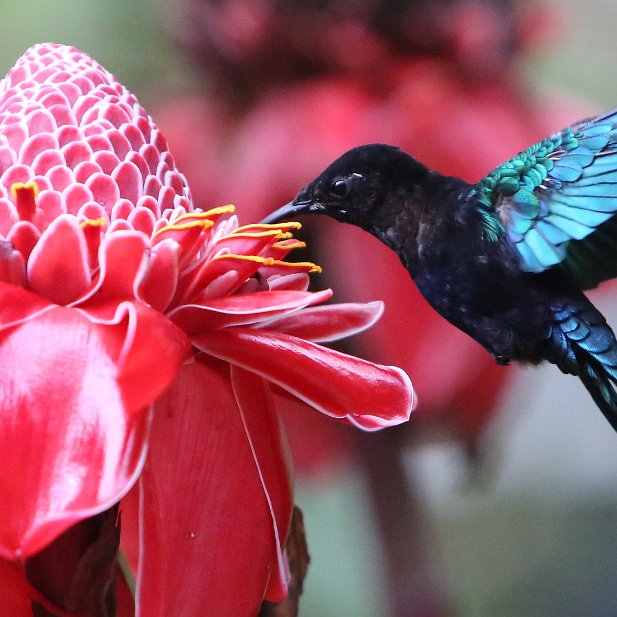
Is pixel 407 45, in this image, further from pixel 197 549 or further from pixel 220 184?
pixel 197 549

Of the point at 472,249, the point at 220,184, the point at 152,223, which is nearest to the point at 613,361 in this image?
the point at 472,249

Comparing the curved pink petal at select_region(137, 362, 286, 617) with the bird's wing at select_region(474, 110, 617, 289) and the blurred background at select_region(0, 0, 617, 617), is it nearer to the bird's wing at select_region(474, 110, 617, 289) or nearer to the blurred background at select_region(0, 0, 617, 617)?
the bird's wing at select_region(474, 110, 617, 289)

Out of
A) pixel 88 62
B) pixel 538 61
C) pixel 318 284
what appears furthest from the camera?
pixel 538 61

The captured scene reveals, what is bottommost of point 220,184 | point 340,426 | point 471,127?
point 340,426

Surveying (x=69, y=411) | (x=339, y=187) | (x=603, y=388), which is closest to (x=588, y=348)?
(x=603, y=388)

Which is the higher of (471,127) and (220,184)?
(471,127)

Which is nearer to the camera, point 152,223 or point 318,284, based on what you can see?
point 152,223
